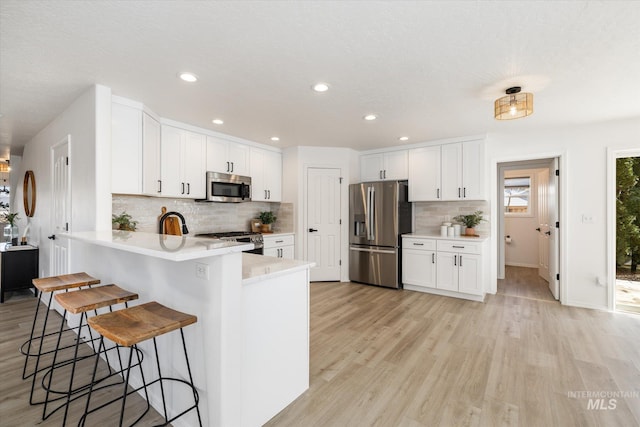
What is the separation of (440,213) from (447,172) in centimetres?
73

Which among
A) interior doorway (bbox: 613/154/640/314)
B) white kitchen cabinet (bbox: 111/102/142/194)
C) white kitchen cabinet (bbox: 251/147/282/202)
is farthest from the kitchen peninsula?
interior doorway (bbox: 613/154/640/314)

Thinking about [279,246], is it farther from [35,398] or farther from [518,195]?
[518,195]

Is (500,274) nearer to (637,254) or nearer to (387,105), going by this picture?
(637,254)

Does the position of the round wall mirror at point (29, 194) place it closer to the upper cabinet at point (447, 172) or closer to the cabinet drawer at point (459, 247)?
the upper cabinet at point (447, 172)

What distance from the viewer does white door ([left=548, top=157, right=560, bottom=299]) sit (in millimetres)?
4082

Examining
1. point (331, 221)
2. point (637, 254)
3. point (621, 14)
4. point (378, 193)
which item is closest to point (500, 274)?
point (637, 254)

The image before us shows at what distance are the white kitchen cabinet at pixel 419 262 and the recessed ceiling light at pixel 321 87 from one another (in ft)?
9.20

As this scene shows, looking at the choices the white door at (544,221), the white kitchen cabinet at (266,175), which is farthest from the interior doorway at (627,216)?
the white kitchen cabinet at (266,175)

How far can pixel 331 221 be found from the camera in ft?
16.8

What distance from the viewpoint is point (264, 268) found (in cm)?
182

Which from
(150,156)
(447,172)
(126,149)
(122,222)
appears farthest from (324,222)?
(126,149)

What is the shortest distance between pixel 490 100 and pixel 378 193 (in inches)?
84.4

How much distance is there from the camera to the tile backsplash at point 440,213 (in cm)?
449

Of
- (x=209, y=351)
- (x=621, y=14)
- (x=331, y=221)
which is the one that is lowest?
(x=209, y=351)
